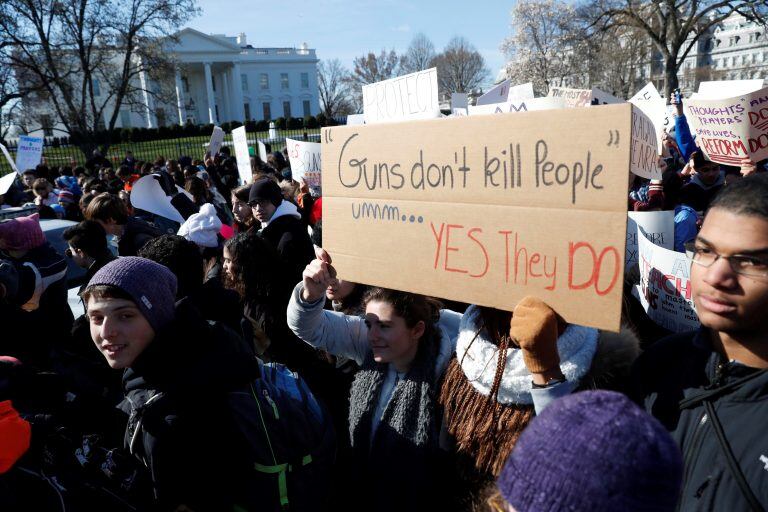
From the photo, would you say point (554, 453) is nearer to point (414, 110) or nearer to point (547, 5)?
point (414, 110)

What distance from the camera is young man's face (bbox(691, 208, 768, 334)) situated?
1.27 m

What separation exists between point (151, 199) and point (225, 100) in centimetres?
7894

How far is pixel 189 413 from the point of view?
1721 millimetres

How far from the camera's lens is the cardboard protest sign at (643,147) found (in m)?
1.42

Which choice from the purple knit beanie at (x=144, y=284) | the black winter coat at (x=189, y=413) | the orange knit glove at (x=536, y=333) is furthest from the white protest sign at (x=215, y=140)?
the orange knit glove at (x=536, y=333)

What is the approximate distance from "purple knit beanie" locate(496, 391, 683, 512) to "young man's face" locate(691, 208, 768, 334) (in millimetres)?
595

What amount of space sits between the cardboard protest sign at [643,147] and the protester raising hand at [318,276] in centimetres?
114

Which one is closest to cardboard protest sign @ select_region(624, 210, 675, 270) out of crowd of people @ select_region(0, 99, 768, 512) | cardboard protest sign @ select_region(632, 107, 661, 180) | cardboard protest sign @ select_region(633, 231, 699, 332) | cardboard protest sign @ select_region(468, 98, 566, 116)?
cardboard protest sign @ select_region(633, 231, 699, 332)

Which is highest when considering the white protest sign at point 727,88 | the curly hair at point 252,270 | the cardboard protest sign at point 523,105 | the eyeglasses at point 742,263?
the white protest sign at point 727,88

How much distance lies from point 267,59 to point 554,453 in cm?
8953

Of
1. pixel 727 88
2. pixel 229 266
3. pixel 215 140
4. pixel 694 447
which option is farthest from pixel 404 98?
pixel 215 140

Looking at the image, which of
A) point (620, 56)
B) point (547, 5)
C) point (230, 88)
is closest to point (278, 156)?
point (620, 56)

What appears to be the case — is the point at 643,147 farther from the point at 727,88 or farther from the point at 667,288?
the point at 727,88

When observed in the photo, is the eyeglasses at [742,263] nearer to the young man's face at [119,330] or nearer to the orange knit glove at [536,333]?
the orange knit glove at [536,333]
